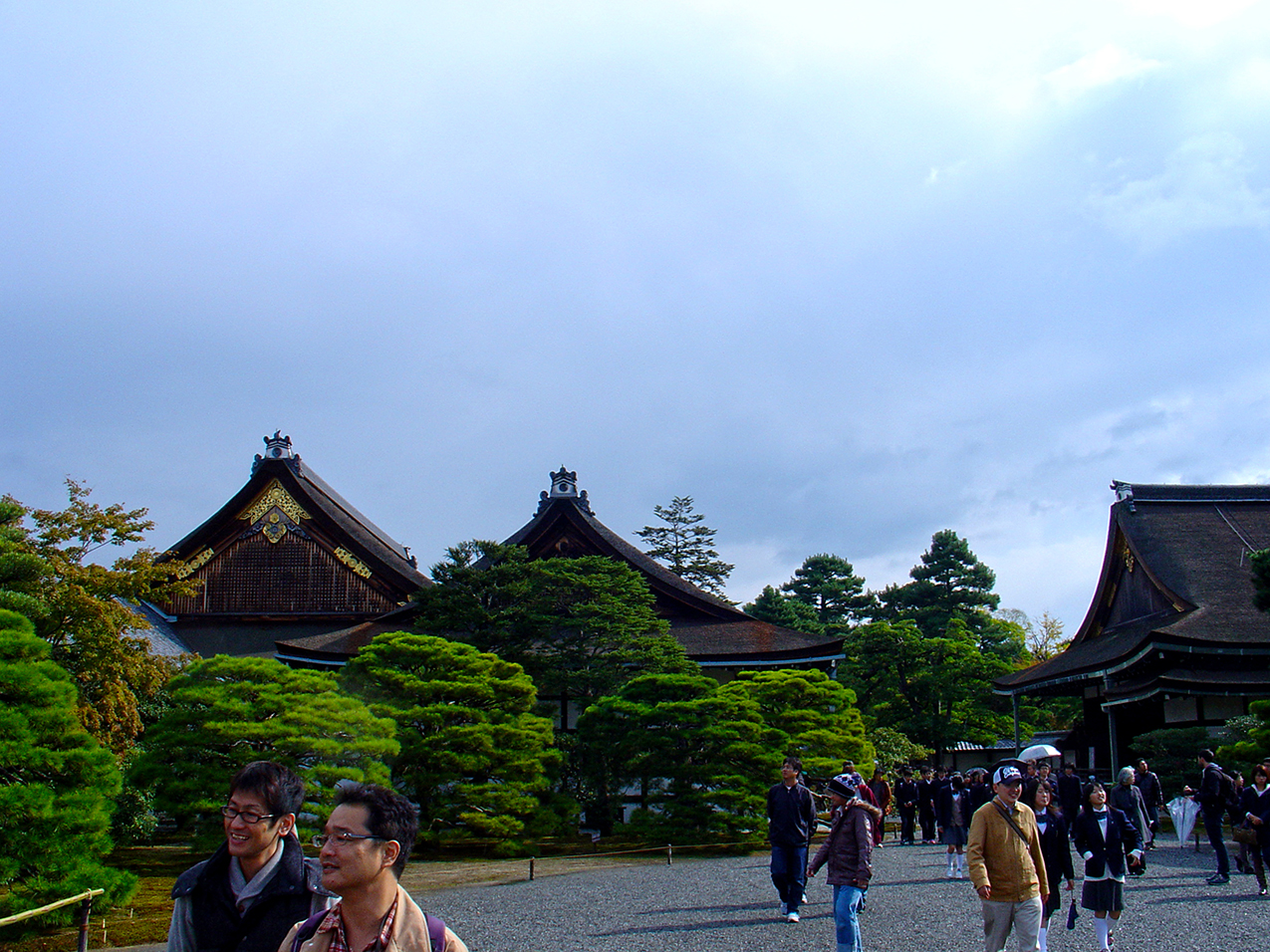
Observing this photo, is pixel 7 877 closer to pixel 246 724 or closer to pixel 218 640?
pixel 246 724

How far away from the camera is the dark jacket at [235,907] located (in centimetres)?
290

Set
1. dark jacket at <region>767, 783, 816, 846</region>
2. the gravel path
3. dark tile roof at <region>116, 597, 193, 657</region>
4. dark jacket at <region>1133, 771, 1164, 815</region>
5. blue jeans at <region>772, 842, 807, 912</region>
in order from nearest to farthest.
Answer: the gravel path
dark jacket at <region>767, 783, 816, 846</region>
blue jeans at <region>772, 842, 807, 912</region>
dark jacket at <region>1133, 771, 1164, 815</region>
dark tile roof at <region>116, 597, 193, 657</region>

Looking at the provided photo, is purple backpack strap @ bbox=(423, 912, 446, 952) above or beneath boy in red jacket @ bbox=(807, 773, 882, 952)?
above

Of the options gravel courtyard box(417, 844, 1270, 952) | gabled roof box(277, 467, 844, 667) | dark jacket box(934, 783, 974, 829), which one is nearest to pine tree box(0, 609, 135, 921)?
gravel courtyard box(417, 844, 1270, 952)

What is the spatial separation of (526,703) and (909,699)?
2042 cm

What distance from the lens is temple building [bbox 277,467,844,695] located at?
20.9 metres

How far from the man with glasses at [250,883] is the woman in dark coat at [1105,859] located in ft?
18.1

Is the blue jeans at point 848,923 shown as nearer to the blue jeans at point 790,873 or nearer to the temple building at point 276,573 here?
the blue jeans at point 790,873

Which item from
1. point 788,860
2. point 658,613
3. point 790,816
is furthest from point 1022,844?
point 658,613

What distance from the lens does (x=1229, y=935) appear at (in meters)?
7.51

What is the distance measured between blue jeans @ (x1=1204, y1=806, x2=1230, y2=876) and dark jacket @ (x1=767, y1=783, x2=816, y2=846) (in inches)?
198

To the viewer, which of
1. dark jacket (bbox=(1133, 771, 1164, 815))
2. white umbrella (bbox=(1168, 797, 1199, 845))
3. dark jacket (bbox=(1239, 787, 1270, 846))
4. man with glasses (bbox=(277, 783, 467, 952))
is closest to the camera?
man with glasses (bbox=(277, 783, 467, 952))

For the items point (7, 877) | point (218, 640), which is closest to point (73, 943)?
point (7, 877)

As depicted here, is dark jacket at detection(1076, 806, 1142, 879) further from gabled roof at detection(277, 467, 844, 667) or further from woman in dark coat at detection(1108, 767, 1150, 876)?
gabled roof at detection(277, 467, 844, 667)
